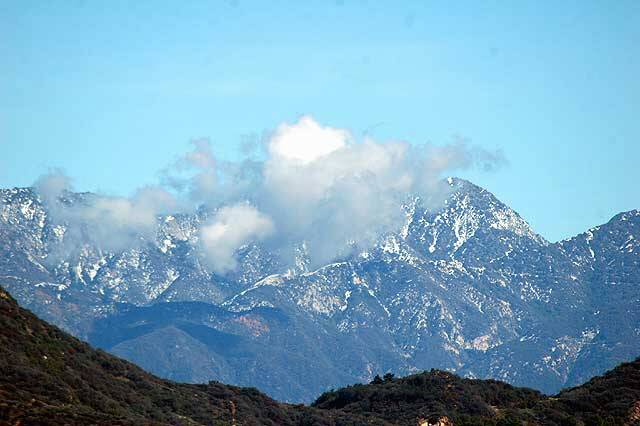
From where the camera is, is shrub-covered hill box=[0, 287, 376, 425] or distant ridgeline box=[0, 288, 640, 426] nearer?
shrub-covered hill box=[0, 287, 376, 425]

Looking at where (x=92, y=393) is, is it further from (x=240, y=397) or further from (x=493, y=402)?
(x=493, y=402)

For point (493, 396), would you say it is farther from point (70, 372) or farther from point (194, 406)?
point (70, 372)

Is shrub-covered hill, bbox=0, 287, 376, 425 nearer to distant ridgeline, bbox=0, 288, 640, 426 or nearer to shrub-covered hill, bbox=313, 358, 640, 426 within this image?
distant ridgeline, bbox=0, 288, 640, 426

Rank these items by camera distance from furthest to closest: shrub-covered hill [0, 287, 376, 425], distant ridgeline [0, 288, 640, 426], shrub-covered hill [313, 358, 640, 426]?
shrub-covered hill [313, 358, 640, 426]
distant ridgeline [0, 288, 640, 426]
shrub-covered hill [0, 287, 376, 425]

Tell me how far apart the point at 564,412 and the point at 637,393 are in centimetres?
975

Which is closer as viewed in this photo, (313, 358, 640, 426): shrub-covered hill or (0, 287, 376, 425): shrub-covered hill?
(0, 287, 376, 425): shrub-covered hill

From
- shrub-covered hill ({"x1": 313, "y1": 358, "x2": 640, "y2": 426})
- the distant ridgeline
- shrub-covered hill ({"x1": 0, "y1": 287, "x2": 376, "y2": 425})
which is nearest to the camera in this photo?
shrub-covered hill ({"x1": 0, "y1": 287, "x2": 376, "y2": 425})

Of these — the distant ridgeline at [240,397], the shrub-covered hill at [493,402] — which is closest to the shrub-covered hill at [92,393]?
the distant ridgeline at [240,397]

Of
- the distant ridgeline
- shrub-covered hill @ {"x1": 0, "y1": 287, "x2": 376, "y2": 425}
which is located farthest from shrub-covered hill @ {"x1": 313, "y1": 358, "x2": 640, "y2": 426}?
shrub-covered hill @ {"x1": 0, "y1": 287, "x2": 376, "y2": 425}

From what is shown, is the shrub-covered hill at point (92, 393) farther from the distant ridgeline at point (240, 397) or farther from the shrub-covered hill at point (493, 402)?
the shrub-covered hill at point (493, 402)

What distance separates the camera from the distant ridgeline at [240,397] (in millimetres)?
135000

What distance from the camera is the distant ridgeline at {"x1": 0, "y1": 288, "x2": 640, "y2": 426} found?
5315 inches

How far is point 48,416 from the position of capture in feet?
351

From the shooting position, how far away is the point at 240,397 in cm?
18675
